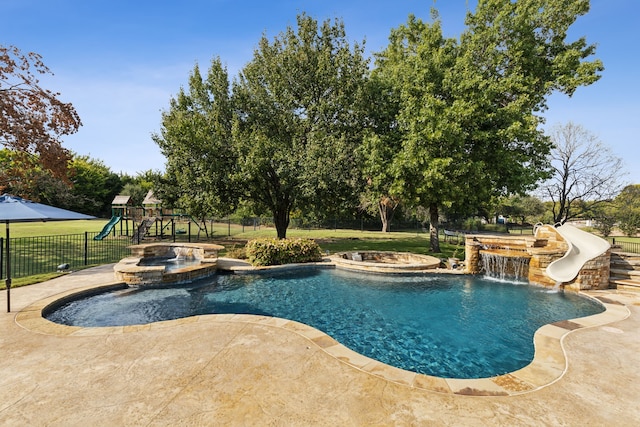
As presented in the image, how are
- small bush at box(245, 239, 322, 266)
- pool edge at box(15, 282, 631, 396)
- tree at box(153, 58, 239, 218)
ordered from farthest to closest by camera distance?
tree at box(153, 58, 239, 218), small bush at box(245, 239, 322, 266), pool edge at box(15, 282, 631, 396)

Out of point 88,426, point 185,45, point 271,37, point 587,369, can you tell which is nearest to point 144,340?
point 88,426

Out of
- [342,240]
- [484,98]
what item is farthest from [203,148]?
[484,98]

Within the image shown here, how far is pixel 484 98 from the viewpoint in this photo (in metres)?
15.7

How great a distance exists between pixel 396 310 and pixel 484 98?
13158 millimetres

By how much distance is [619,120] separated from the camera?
672 inches

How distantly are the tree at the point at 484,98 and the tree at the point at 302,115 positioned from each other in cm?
316

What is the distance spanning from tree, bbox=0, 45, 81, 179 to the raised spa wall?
21987mm

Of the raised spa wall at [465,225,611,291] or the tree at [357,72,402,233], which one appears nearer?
the raised spa wall at [465,225,611,291]

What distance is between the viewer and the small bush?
13773 millimetres

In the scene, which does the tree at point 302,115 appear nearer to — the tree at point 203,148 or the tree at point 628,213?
the tree at point 203,148

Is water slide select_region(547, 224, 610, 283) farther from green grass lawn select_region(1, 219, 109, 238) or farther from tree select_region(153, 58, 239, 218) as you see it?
green grass lawn select_region(1, 219, 109, 238)

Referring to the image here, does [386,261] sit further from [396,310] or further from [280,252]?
[396,310]

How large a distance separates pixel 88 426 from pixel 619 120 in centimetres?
2554

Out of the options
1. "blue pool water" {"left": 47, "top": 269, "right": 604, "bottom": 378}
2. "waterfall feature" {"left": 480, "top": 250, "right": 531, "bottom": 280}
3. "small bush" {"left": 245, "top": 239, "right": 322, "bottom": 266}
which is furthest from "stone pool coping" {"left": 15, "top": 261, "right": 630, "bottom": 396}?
"small bush" {"left": 245, "top": 239, "right": 322, "bottom": 266}
